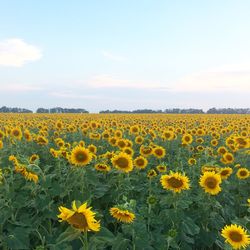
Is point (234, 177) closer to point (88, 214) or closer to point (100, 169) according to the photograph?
point (100, 169)

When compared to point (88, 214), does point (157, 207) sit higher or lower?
lower

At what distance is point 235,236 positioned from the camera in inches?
148

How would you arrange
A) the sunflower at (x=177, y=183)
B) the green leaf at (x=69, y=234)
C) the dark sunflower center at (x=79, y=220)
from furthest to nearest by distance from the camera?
the sunflower at (x=177, y=183)
the green leaf at (x=69, y=234)
the dark sunflower center at (x=79, y=220)

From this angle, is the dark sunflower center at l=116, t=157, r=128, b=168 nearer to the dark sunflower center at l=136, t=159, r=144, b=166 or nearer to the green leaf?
the dark sunflower center at l=136, t=159, r=144, b=166

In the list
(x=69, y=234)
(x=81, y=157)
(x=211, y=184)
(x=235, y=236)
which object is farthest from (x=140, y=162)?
(x=69, y=234)

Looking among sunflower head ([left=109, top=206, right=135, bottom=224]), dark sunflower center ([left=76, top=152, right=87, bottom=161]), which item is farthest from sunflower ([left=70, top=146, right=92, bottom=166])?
sunflower head ([left=109, top=206, right=135, bottom=224])

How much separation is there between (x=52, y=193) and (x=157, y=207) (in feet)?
5.49

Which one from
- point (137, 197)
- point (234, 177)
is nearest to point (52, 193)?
point (137, 197)

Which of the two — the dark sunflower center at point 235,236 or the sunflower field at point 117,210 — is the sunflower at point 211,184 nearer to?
the sunflower field at point 117,210

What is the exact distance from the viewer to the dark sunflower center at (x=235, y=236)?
12.3 ft

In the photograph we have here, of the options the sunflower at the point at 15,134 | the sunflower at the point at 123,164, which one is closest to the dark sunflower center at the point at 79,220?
the sunflower at the point at 123,164

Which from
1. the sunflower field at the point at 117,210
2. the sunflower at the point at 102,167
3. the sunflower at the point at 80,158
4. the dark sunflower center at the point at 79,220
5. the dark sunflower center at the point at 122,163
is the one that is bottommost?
the sunflower field at the point at 117,210

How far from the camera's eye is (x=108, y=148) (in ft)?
34.2

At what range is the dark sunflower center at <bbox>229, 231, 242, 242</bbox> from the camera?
3.74 meters
